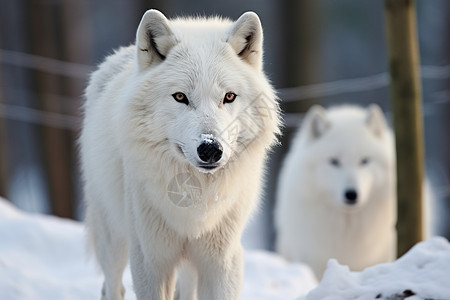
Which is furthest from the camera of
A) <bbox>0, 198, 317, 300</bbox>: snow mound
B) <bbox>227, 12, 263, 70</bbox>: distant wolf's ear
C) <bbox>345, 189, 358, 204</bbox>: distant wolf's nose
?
<bbox>345, 189, 358, 204</bbox>: distant wolf's nose

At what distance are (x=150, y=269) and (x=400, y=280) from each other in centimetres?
113

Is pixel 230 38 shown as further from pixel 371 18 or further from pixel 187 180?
pixel 371 18

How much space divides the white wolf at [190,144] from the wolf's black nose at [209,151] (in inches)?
1.8

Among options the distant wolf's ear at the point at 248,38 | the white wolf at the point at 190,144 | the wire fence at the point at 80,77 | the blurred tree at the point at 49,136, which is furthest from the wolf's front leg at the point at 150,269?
the blurred tree at the point at 49,136

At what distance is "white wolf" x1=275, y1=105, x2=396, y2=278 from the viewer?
6.71 meters

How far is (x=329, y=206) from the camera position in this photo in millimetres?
6988

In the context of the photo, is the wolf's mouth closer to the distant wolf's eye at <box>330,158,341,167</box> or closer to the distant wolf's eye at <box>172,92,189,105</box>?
the distant wolf's eye at <box>172,92,189,105</box>

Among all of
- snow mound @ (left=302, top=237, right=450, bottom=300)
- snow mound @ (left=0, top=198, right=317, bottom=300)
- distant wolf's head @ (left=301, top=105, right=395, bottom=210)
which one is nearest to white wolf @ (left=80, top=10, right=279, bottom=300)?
snow mound @ (left=302, top=237, right=450, bottom=300)

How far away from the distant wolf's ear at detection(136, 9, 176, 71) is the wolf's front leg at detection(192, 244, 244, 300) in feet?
3.20

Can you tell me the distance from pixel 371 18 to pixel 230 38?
18.1 meters

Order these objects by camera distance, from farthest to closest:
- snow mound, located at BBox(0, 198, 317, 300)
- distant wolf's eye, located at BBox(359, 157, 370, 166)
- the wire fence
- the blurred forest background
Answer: the blurred forest background → the wire fence → distant wolf's eye, located at BBox(359, 157, 370, 166) → snow mound, located at BBox(0, 198, 317, 300)

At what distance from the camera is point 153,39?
3.10 m

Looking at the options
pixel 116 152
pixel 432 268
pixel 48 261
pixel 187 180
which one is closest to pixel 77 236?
pixel 48 261

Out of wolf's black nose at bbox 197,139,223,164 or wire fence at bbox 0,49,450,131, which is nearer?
wolf's black nose at bbox 197,139,223,164
